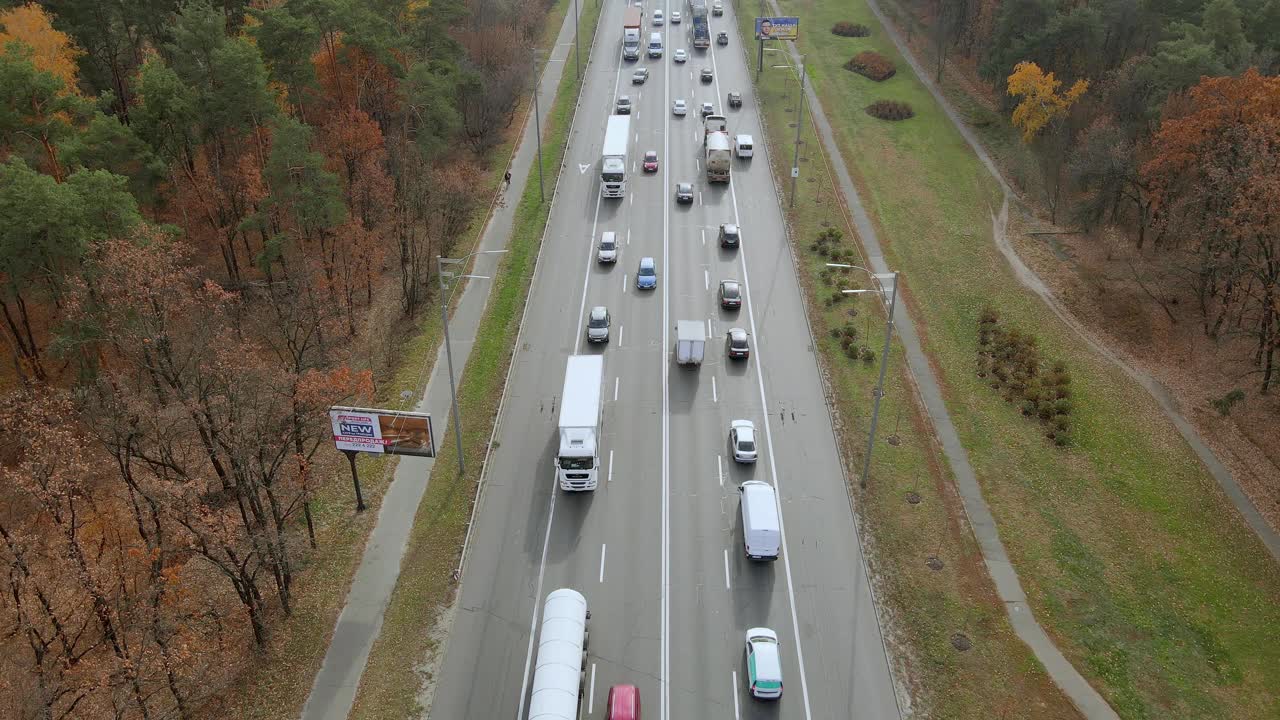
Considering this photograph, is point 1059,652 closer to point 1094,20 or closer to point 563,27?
point 1094,20

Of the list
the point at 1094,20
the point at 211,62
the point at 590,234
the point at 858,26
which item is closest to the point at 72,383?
the point at 211,62

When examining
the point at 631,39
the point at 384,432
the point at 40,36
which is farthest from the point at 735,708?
the point at 631,39

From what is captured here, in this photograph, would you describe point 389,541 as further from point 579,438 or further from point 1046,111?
point 1046,111

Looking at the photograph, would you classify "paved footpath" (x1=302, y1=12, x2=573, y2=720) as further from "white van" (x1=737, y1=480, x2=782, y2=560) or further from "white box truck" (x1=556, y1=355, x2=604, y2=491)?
"white van" (x1=737, y1=480, x2=782, y2=560)

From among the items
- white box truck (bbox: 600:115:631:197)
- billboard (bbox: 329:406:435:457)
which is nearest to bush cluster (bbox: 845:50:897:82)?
white box truck (bbox: 600:115:631:197)

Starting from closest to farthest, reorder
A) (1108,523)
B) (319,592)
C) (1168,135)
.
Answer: (319,592)
(1108,523)
(1168,135)

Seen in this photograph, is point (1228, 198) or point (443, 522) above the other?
point (1228, 198)
